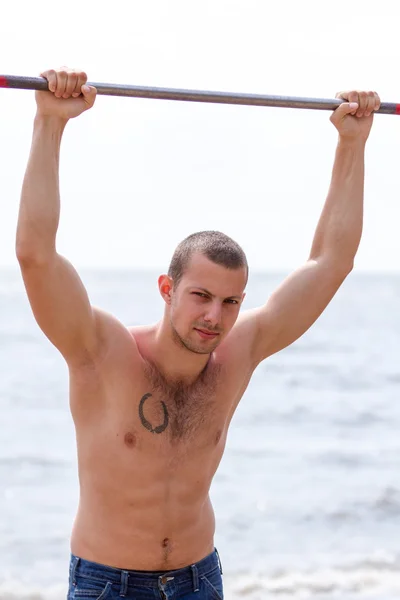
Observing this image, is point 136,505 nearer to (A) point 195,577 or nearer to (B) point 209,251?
(A) point 195,577

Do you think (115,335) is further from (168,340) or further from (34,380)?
(34,380)

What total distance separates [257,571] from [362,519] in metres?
1.85

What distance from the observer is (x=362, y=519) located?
10.4 m

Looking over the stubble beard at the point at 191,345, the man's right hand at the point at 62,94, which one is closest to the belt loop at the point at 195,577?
the stubble beard at the point at 191,345

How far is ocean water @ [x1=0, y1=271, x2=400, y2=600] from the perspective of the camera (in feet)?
28.9

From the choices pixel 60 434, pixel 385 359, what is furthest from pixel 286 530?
pixel 385 359

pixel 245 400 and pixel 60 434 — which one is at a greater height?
pixel 245 400

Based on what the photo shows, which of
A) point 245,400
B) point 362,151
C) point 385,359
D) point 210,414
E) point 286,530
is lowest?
point 210,414

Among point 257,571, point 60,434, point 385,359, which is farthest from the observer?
point 385,359

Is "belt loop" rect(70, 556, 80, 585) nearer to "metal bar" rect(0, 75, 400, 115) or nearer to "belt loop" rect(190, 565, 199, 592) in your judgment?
"belt loop" rect(190, 565, 199, 592)

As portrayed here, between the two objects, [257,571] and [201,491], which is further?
[257,571]

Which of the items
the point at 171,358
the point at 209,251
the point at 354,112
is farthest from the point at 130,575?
the point at 354,112

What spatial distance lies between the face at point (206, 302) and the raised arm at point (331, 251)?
46 cm

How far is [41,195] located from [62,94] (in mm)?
374
